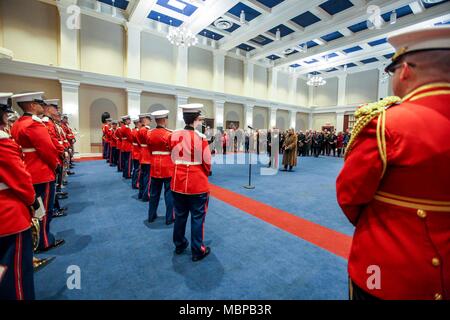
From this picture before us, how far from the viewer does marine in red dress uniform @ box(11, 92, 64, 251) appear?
7.59 feet

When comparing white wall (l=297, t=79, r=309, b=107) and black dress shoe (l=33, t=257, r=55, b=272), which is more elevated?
white wall (l=297, t=79, r=309, b=107)

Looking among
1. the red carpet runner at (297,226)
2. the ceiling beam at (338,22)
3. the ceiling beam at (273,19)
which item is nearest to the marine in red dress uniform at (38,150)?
the red carpet runner at (297,226)

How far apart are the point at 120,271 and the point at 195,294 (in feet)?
2.78

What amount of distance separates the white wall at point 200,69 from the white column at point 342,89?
12.6 metres

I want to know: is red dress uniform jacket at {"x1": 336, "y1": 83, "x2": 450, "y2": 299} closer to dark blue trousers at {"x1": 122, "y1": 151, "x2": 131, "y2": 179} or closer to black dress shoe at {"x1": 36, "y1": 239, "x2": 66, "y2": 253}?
black dress shoe at {"x1": 36, "y1": 239, "x2": 66, "y2": 253}

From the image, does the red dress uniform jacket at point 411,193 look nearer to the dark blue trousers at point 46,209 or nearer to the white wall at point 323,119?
the dark blue trousers at point 46,209

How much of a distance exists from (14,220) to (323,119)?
23790mm

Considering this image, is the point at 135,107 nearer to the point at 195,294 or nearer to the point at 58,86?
the point at 58,86

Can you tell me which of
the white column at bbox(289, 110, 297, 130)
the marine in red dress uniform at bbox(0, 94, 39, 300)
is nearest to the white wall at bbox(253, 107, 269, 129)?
the white column at bbox(289, 110, 297, 130)

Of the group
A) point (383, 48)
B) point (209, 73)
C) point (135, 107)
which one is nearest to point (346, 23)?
point (383, 48)

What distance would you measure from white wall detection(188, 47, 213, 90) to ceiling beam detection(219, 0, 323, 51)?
1.58m

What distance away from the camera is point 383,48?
48.8ft

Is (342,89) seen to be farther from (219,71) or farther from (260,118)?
(219,71)

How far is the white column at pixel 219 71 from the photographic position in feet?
49.7
